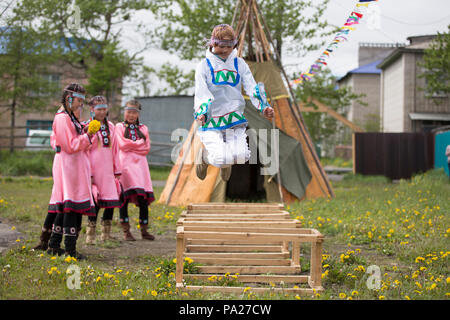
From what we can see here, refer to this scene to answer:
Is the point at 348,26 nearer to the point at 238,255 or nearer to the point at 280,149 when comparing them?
the point at 280,149

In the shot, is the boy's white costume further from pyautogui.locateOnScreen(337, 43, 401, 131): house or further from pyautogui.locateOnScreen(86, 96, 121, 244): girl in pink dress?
pyautogui.locateOnScreen(337, 43, 401, 131): house

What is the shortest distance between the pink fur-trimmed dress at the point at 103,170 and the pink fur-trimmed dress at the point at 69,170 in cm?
80

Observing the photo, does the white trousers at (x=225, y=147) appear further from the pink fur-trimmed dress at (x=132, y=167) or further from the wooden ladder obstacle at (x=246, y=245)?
the pink fur-trimmed dress at (x=132, y=167)

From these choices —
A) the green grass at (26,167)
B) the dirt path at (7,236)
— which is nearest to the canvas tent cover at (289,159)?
the dirt path at (7,236)

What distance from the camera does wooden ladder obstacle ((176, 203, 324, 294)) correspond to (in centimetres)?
418

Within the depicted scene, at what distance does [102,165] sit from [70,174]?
977 millimetres

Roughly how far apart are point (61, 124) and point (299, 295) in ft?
9.88

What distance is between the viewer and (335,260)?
504cm

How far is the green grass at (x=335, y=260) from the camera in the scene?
3.88 meters

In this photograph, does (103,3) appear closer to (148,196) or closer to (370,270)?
(148,196)

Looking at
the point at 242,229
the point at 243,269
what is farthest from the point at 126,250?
the point at 242,229

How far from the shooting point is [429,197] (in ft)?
31.5

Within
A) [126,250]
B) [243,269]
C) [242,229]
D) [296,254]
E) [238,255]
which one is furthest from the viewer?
[126,250]
